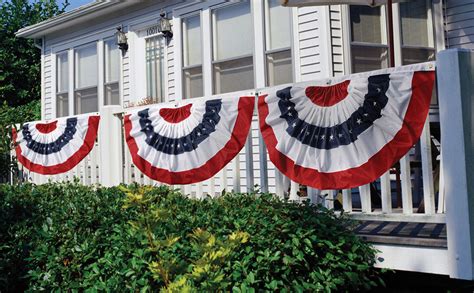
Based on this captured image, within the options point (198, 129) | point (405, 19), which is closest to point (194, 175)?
point (198, 129)

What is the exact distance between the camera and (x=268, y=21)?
902cm

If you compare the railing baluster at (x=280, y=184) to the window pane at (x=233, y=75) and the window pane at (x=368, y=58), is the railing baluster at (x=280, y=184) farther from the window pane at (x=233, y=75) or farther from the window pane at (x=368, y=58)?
the window pane at (x=233, y=75)

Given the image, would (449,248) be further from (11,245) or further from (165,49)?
(165,49)

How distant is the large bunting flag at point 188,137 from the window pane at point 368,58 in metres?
3.91

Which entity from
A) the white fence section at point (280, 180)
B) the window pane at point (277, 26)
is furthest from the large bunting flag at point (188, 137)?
the window pane at point (277, 26)

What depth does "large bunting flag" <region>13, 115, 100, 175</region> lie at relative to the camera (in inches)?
240

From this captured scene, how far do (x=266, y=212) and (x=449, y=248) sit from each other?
47.1 inches

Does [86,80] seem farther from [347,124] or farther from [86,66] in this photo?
[347,124]

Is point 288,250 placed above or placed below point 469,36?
below

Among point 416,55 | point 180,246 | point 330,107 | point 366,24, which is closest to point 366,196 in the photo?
point 330,107

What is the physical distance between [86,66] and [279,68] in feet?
19.8

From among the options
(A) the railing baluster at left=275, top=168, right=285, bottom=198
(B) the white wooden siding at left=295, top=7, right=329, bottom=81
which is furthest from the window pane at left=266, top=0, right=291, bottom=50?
(A) the railing baluster at left=275, top=168, right=285, bottom=198

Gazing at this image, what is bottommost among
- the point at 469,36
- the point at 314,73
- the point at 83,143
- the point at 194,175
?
the point at 194,175

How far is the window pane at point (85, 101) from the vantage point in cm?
1275
